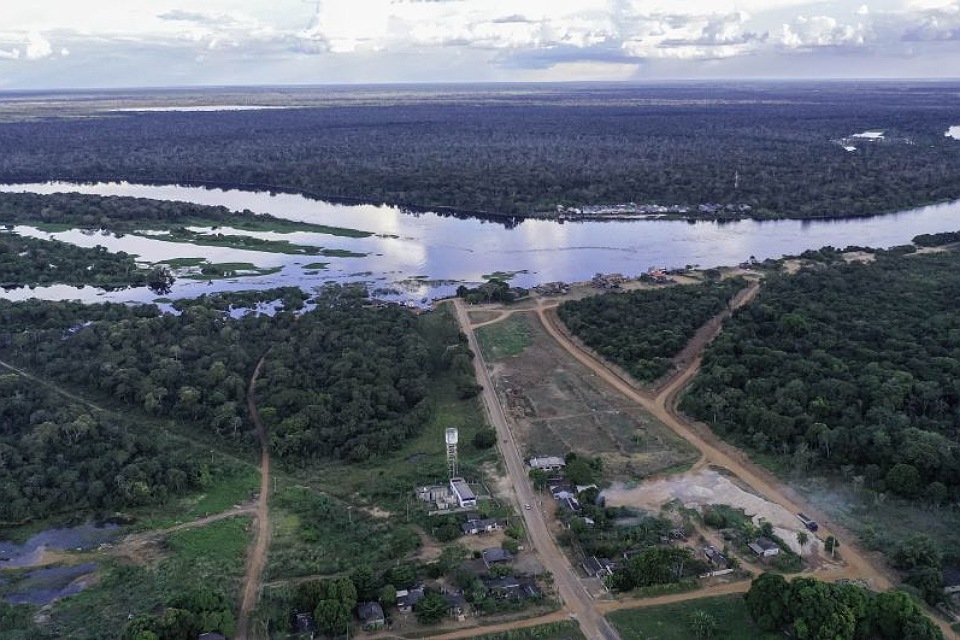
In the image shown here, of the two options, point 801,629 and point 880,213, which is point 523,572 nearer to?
point 801,629

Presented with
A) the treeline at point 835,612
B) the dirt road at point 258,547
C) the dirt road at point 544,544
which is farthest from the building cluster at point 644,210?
the treeline at point 835,612

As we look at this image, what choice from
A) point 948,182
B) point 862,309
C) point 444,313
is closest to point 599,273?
point 444,313

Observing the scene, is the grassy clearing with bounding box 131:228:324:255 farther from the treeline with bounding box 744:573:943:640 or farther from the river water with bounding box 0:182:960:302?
the treeline with bounding box 744:573:943:640

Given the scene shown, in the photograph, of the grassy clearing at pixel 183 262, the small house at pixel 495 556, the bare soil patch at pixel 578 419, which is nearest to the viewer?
the small house at pixel 495 556

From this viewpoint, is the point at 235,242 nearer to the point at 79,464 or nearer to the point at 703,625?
the point at 79,464

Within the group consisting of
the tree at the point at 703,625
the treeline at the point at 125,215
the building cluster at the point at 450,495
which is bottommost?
the tree at the point at 703,625

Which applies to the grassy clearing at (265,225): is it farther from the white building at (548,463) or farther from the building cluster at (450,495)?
the building cluster at (450,495)
